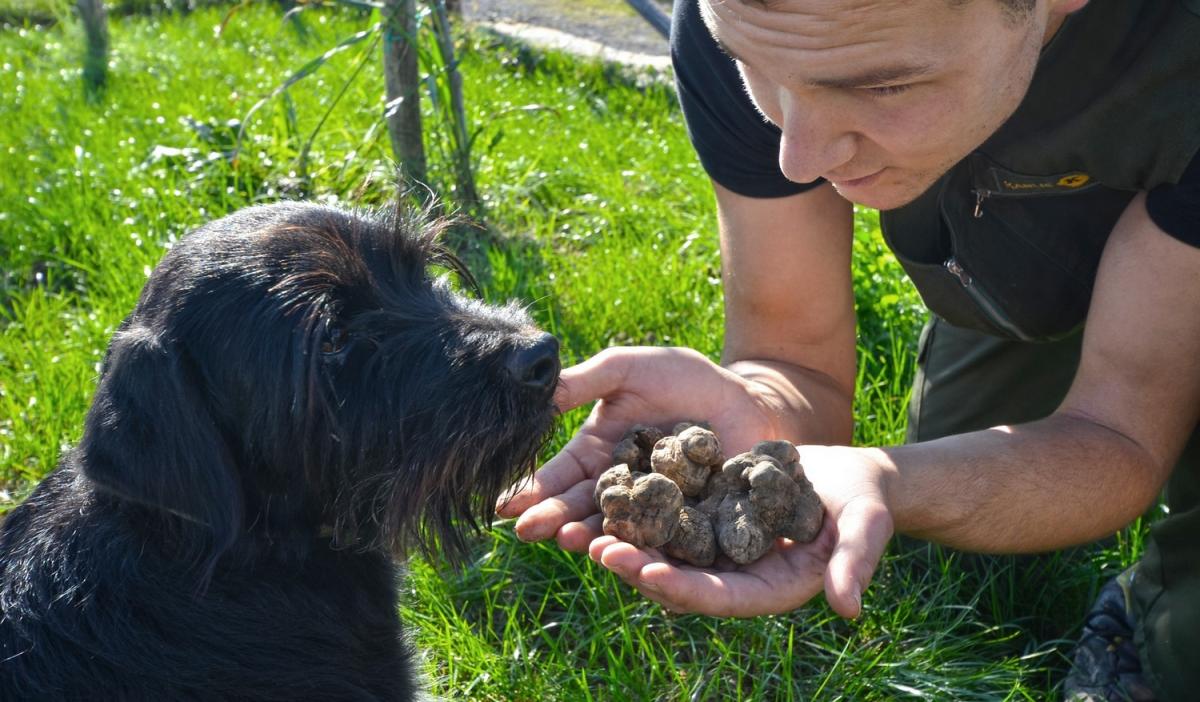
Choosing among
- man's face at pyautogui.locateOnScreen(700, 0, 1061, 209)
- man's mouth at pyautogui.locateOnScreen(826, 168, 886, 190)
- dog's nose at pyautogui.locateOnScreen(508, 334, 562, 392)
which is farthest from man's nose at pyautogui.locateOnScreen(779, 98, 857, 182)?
dog's nose at pyautogui.locateOnScreen(508, 334, 562, 392)

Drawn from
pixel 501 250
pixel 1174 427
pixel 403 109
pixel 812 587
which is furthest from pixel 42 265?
pixel 1174 427

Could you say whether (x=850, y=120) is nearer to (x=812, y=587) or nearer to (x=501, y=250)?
(x=812, y=587)

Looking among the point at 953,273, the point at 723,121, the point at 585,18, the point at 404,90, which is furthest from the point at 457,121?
the point at 585,18

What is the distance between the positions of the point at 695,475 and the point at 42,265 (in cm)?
380

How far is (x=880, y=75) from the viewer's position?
7.64 ft

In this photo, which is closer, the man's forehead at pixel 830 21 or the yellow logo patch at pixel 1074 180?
the man's forehead at pixel 830 21

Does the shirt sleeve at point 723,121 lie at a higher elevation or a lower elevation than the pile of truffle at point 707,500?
higher

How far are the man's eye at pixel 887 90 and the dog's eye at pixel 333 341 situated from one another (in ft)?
3.99

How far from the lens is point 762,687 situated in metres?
3.05

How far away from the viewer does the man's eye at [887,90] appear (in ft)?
7.83

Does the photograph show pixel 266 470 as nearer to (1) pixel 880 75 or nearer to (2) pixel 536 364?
(2) pixel 536 364

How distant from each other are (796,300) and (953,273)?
449 mm

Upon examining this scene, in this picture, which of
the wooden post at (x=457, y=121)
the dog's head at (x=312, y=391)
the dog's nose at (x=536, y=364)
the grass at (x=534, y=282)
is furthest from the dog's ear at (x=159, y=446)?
the wooden post at (x=457, y=121)

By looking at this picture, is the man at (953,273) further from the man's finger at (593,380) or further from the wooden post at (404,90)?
the wooden post at (404,90)
